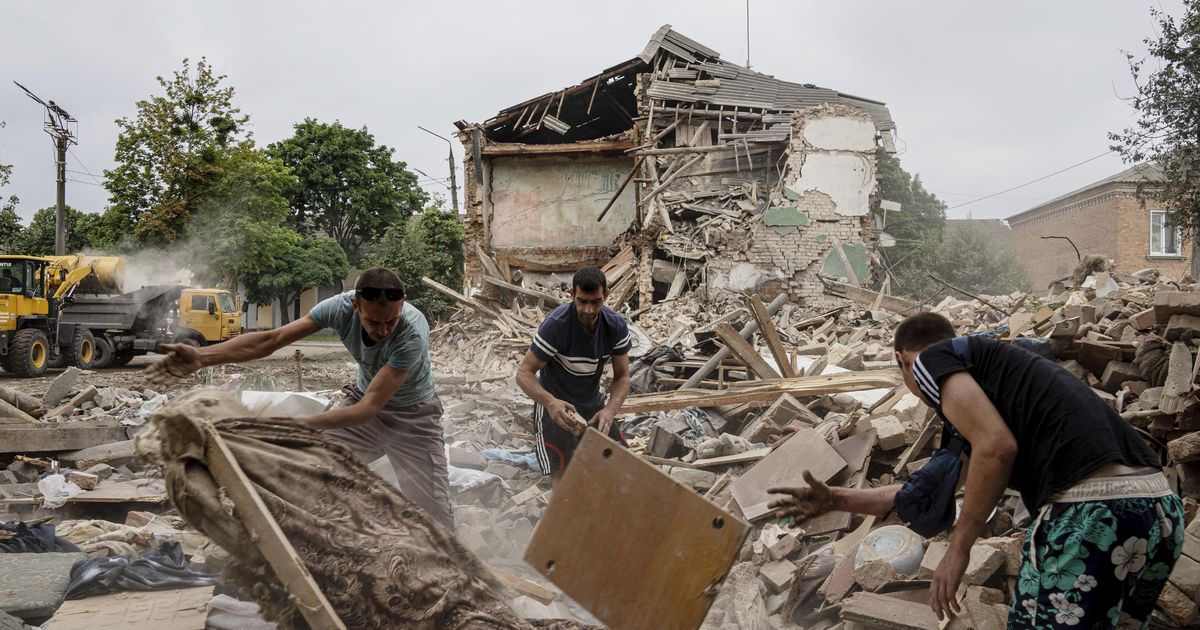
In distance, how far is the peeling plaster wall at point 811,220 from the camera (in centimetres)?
1670

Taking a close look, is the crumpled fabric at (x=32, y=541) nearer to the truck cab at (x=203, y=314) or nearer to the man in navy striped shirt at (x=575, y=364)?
the man in navy striped shirt at (x=575, y=364)

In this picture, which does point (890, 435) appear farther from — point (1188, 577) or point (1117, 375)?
point (1188, 577)

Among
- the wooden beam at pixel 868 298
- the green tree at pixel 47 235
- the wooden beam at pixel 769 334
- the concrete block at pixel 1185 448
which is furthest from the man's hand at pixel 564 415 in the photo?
the green tree at pixel 47 235

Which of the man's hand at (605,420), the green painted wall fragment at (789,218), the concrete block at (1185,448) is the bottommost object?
the concrete block at (1185,448)

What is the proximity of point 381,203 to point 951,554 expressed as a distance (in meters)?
41.5

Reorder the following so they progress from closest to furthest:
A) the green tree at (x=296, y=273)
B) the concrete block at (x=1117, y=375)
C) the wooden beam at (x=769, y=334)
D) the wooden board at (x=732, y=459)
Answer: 1. the concrete block at (x=1117, y=375)
2. the wooden board at (x=732, y=459)
3. the wooden beam at (x=769, y=334)
4. the green tree at (x=296, y=273)

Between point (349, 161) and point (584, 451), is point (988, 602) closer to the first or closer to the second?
point (584, 451)

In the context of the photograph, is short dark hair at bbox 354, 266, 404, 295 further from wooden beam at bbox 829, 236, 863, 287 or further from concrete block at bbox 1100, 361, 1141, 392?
wooden beam at bbox 829, 236, 863, 287

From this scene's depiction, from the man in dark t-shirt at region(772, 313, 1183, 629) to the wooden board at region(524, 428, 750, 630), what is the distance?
80 centimetres

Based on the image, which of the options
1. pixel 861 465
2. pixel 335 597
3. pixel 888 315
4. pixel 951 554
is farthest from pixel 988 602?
pixel 888 315

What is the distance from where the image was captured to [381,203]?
41250mm

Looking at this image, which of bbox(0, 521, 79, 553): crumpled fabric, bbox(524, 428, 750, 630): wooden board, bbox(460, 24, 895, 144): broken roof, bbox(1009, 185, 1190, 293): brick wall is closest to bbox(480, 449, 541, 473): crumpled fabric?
bbox(0, 521, 79, 553): crumpled fabric

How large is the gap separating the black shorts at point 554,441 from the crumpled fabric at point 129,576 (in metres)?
1.84

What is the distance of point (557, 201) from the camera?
817 inches
